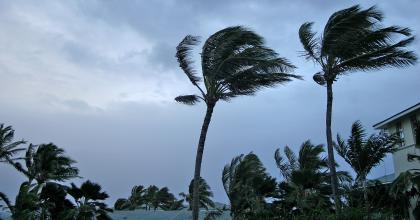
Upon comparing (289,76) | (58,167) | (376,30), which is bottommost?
(58,167)

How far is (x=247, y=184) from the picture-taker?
1163 inches

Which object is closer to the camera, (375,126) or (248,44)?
(248,44)

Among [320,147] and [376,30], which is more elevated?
[376,30]

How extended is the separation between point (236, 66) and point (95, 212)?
32.2ft

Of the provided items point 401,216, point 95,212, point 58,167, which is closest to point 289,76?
point 401,216

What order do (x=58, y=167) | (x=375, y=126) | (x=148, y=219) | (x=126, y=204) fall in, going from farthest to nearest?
(x=126, y=204) < (x=148, y=219) < (x=58, y=167) < (x=375, y=126)

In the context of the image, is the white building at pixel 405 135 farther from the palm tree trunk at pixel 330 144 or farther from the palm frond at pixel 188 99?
the palm frond at pixel 188 99

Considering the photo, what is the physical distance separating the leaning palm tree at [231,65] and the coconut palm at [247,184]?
902 centimetres

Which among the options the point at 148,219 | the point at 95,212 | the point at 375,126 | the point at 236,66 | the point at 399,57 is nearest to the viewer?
the point at 399,57

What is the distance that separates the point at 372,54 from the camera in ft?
60.0

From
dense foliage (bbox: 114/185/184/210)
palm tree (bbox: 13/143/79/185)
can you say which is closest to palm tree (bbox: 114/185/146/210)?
dense foliage (bbox: 114/185/184/210)

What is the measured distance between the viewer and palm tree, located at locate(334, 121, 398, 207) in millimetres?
19906

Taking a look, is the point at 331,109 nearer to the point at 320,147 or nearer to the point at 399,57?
the point at 399,57

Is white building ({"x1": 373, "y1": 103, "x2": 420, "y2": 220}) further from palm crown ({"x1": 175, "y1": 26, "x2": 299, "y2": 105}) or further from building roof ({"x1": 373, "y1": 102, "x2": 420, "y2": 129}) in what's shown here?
palm crown ({"x1": 175, "y1": 26, "x2": 299, "y2": 105})
